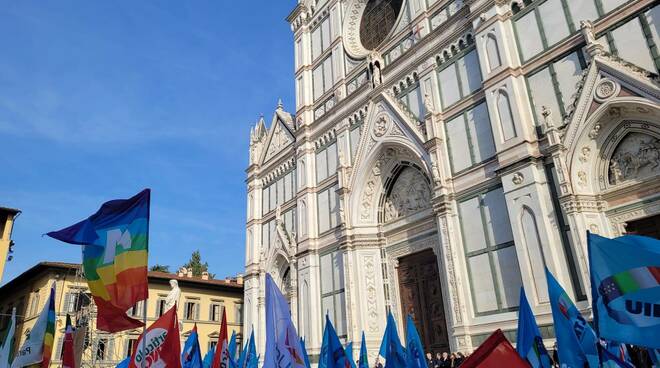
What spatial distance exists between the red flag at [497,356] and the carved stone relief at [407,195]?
12.7 meters

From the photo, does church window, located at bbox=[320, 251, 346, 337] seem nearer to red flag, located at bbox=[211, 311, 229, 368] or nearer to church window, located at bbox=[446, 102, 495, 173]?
church window, located at bbox=[446, 102, 495, 173]

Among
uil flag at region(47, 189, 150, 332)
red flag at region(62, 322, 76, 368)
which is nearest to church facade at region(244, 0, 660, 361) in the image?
uil flag at region(47, 189, 150, 332)

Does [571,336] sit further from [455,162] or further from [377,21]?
[377,21]

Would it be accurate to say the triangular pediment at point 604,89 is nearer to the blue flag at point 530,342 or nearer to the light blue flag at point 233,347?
the blue flag at point 530,342

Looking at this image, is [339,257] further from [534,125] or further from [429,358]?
[534,125]

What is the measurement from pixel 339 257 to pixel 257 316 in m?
6.68

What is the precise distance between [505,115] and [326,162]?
9.38m

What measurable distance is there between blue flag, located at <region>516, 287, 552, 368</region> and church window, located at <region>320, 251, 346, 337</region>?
11400mm

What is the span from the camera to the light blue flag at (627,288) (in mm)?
3832

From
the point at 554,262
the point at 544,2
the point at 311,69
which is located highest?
the point at 311,69

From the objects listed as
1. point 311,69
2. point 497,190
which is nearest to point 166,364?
point 497,190

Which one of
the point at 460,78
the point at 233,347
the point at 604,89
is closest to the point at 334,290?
the point at 233,347

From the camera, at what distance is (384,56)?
19.1 meters

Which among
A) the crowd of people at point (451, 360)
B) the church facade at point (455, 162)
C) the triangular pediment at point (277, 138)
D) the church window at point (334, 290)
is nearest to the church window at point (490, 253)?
the church facade at point (455, 162)
